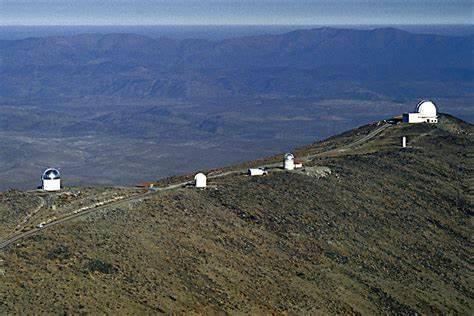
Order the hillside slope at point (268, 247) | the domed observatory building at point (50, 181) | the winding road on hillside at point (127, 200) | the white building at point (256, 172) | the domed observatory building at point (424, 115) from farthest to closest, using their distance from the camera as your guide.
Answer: the domed observatory building at point (424, 115), the white building at point (256, 172), the domed observatory building at point (50, 181), the winding road on hillside at point (127, 200), the hillside slope at point (268, 247)

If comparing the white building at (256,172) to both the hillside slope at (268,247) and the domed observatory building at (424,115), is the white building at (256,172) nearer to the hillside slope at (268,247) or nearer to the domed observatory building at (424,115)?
the hillside slope at (268,247)

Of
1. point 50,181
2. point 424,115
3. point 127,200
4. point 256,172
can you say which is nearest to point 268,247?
point 127,200

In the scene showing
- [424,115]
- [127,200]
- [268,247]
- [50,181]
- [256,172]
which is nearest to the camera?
[268,247]

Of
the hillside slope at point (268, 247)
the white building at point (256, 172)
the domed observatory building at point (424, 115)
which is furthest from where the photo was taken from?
the domed observatory building at point (424, 115)

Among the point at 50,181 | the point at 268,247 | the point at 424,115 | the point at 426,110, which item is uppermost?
the point at 426,110

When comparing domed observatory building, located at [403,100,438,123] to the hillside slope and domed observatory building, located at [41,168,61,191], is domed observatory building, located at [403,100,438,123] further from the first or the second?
domed observatory building, located at [41,168,61,191]

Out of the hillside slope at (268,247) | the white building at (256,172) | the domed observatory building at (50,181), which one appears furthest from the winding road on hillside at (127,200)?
the domed observatory building at (50,181)

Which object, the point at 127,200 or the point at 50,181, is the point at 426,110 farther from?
the point at 50,181

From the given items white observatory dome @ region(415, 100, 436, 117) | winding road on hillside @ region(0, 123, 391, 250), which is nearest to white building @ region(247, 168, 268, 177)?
winding road on hillside @ region(0, 123, 391, 250)
